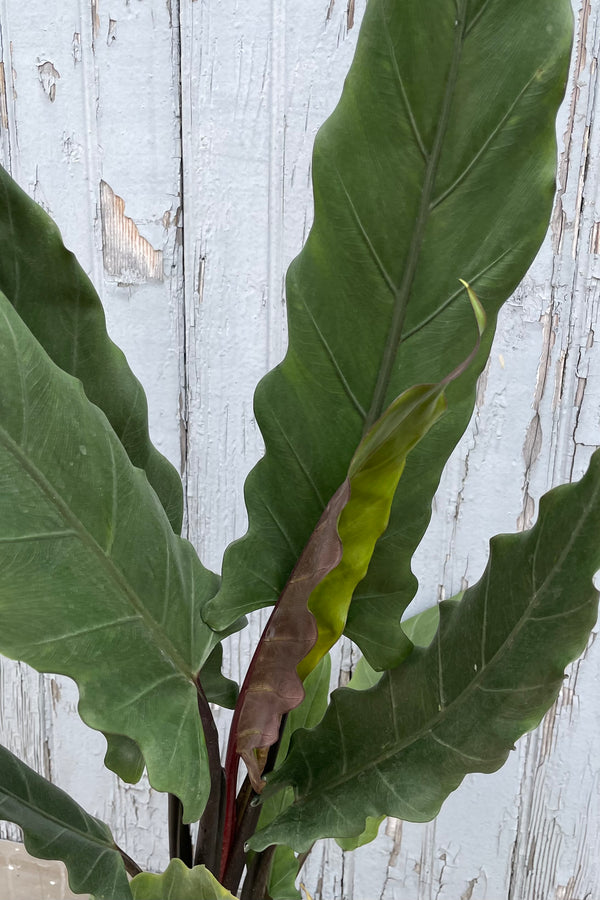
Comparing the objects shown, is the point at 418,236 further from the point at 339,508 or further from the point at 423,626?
the point at 423,626

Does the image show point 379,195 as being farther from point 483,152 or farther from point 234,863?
point 234,863

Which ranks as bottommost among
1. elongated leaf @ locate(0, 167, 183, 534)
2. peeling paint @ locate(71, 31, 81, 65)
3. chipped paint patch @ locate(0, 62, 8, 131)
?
elongated leaf @ locate(0, 167, 183, 534)

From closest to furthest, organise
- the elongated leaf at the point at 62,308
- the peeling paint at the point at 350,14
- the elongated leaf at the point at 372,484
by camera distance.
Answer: the elongated leaf at the point at 372,484 < the elongated leaf at the point at 62,308 < the peeling paint at the point at 350,14

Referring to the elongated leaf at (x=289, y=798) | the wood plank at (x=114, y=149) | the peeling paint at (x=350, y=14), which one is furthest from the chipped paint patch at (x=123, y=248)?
the elongated leaf at (x=289, y=798)

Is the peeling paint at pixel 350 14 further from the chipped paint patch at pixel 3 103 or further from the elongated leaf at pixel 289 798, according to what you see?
the elongated leaf at pixel 289 798

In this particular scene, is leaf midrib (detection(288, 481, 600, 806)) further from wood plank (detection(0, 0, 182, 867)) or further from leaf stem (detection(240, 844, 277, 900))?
wood plank (detection(0, 0, 182, 867))

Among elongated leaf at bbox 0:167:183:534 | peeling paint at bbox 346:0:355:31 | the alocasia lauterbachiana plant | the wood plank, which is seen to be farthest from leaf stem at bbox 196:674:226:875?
peeling paint at bbox 346:0:355:31

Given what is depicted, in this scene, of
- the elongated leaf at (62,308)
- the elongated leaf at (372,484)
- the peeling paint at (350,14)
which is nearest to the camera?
the elongated leaf at (372,484)
